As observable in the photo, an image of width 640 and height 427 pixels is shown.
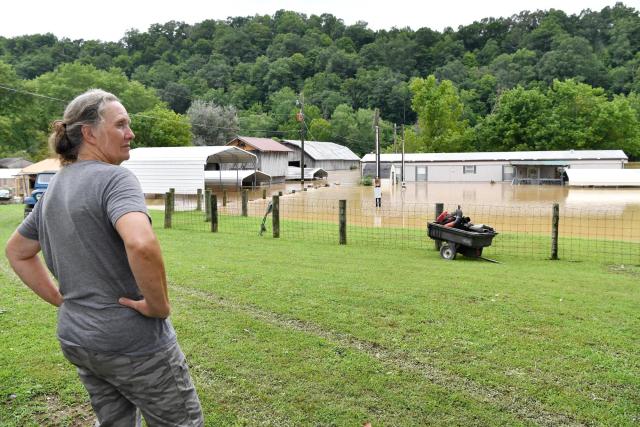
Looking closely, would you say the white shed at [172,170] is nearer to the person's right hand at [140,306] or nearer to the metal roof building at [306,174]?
the metal roof building at [306,174]

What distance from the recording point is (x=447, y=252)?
38.1 ft

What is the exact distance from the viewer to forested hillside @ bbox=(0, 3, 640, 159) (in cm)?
6209

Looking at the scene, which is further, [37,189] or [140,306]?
[37,189]

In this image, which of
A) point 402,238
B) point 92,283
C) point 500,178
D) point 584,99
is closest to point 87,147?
point 92,283

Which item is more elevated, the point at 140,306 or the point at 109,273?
the point at 109,273

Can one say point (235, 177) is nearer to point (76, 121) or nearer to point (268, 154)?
point (268, 154)

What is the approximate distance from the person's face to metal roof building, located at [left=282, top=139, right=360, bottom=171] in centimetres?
5855

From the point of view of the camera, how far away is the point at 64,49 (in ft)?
327

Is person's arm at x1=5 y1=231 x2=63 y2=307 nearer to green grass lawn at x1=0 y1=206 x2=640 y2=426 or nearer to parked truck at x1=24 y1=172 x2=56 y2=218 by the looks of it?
green grass lawn at x1=0 y1=206 x2=640 y2=426

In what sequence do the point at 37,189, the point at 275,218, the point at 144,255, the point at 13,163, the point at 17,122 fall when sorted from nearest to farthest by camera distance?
the point at 144,255 → the point at 275,218 → the point at 37,189 → the point at 13,163 → the point at 17,122

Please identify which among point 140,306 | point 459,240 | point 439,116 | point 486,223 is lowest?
point 486,223

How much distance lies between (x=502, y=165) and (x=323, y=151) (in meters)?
25.6

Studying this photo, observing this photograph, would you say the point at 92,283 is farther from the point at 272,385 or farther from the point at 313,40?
the point at 313,40

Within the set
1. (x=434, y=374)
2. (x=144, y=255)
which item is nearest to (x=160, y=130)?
(x=434, y=374)
